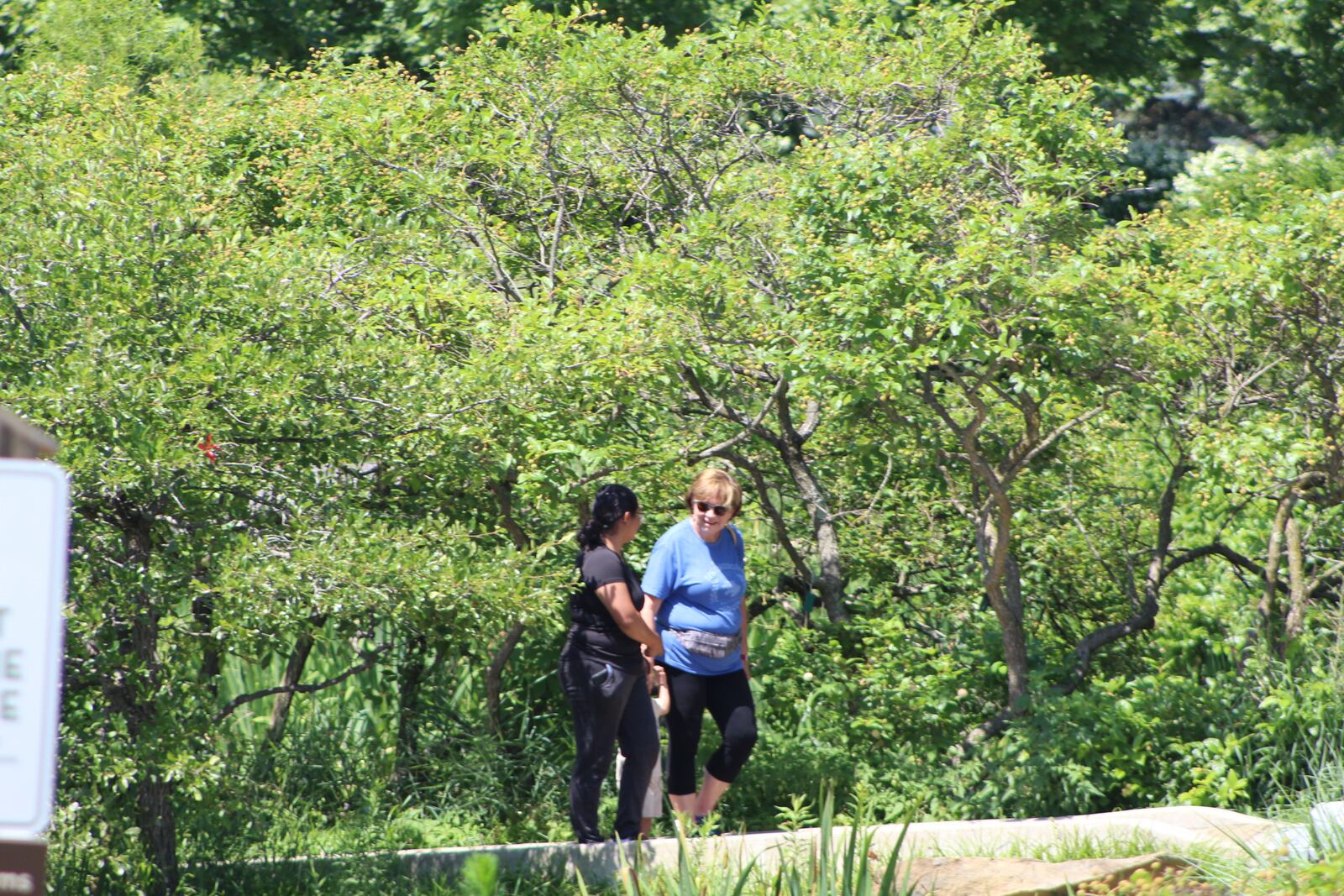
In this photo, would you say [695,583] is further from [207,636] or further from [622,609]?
[207,636]

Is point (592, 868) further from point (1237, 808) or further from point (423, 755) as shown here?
point (1237, 808)

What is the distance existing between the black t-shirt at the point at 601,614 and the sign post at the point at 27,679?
10.9ft

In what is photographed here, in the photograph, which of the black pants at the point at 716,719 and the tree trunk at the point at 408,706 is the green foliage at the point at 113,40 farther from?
the black pants at the point at 716,719

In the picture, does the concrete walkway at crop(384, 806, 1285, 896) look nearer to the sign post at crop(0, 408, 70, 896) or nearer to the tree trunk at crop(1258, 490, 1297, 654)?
the tree trunk at crop(1258, 490, 1297, 654)

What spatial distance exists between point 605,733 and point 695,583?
64 cm

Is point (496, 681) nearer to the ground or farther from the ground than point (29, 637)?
nearer to the ground

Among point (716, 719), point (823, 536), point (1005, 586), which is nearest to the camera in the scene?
point (716, 719)

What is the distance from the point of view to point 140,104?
7039mm

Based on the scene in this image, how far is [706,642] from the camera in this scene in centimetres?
565

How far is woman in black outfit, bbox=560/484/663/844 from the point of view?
17.9 ft

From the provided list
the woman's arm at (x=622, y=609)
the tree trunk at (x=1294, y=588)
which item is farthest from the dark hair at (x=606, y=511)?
the tree trunk at (x=1294, y=588)

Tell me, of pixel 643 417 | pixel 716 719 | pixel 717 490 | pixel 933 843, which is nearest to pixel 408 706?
pixel 716 719

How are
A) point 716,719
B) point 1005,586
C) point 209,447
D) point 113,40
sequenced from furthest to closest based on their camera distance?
1. point 113,40
2. point 1005,586
3. point 716,719
4. point 209,447

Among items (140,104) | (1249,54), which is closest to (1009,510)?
(140,104)
